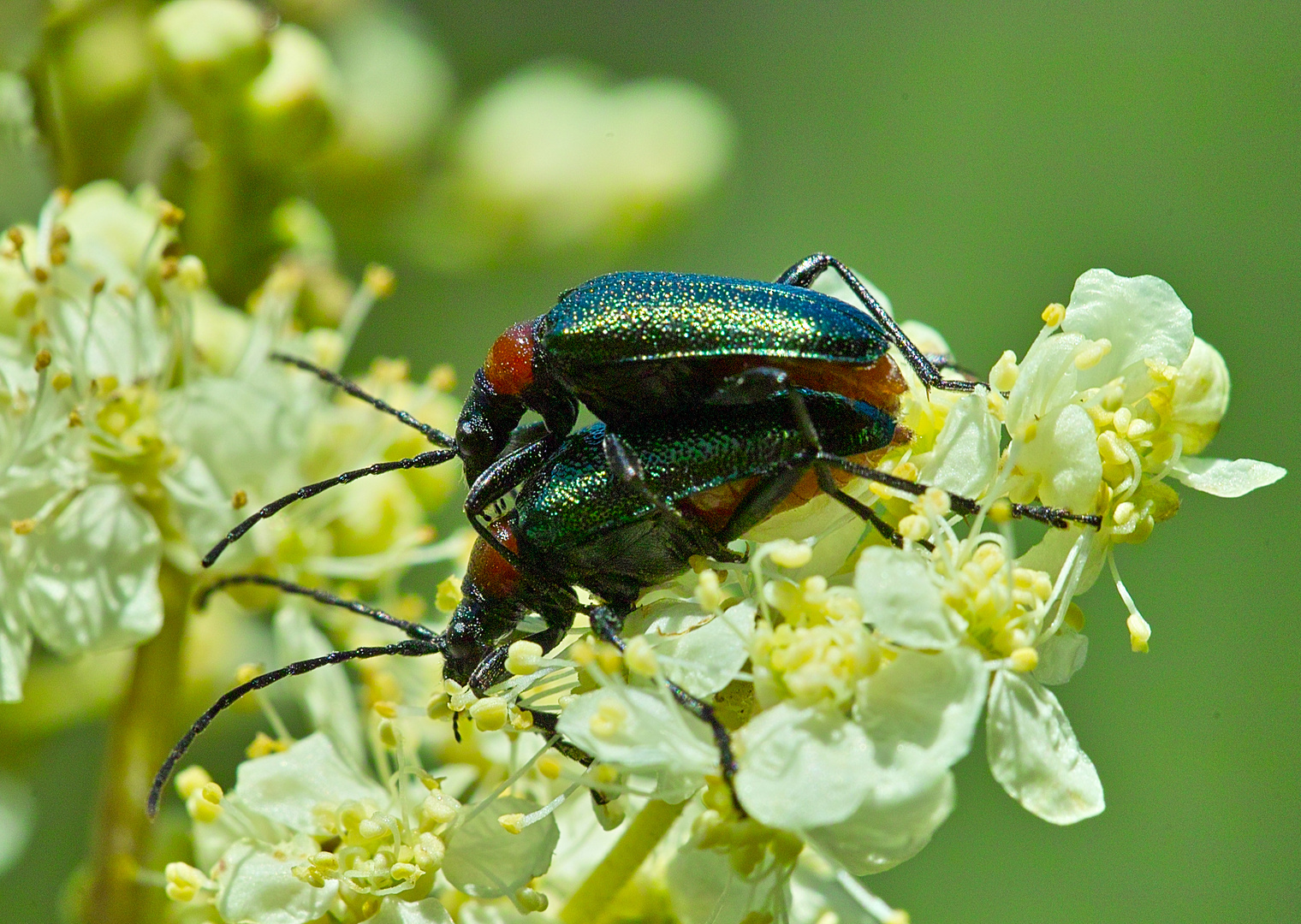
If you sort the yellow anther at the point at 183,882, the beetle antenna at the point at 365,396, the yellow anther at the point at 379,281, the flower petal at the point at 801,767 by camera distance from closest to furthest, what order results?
the flower petal at the point at 801,767
the yellow anther at the point at 183,882
the beetle antenna at the point at 365,396
the yellow anther at the point at 379,281

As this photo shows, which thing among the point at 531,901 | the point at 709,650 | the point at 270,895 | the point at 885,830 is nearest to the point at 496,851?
the point at 531,901

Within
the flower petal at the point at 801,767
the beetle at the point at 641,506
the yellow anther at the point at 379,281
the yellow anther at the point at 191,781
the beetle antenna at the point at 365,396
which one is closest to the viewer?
the flower petal at the point at 801,767

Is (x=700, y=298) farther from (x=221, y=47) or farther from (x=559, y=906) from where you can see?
(x=221, y=47)

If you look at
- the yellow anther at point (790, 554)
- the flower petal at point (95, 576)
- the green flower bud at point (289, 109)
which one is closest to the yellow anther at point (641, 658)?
the yellow anther at point (790, 554)

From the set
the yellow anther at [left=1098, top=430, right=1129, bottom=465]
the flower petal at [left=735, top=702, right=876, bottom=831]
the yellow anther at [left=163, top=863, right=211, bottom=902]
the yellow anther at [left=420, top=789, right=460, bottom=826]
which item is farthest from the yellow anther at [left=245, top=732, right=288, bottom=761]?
the yellow anther at [left=1098, top=430, right=1129, bottom=465]

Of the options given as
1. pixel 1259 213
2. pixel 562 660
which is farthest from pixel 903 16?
pixel 562 660

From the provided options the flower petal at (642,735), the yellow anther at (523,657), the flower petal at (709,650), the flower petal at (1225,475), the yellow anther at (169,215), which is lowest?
the yellow anther at (523,657)

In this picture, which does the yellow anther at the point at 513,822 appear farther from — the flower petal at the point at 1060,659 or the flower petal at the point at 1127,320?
the flower petal at the point at 1127,320
